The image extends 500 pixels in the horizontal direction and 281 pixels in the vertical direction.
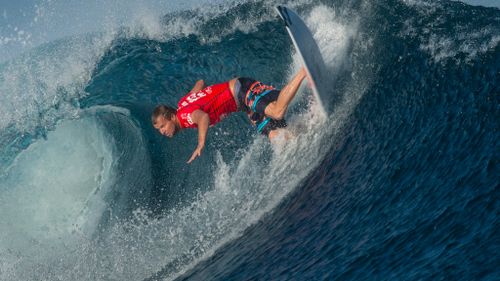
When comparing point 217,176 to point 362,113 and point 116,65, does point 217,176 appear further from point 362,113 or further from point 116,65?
point 116,65

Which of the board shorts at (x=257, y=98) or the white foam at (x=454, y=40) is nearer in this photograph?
the white foam at (x=454, y=40)

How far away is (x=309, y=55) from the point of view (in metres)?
5.90

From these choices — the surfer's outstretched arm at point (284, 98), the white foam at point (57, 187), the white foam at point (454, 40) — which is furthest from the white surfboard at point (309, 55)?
the white foam at point (57, 187)

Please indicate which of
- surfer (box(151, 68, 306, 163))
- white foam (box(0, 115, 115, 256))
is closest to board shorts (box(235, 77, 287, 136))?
surfer (box(151, 68, 306, 163))

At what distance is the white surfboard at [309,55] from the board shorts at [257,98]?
0.51 meters

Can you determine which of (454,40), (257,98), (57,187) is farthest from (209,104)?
(57,187)

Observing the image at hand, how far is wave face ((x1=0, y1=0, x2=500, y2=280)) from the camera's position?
378cm

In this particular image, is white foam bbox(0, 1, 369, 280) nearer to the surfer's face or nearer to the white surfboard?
the white surfboard

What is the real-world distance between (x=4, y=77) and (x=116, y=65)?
9.09 ft

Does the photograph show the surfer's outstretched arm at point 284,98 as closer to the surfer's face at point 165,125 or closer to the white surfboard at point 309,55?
the white surfboard at point 309,55

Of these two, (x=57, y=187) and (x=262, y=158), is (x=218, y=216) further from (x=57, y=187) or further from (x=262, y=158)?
(x=57, y=187)

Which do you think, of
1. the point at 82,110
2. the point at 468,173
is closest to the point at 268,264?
the point at 468,173

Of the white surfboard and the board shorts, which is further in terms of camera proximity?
the board shorts

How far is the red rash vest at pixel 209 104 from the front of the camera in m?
5.78
